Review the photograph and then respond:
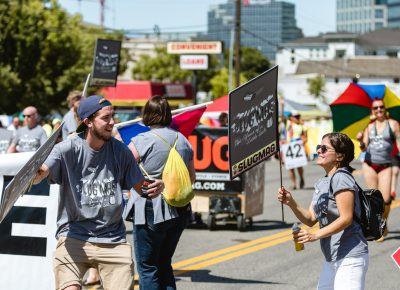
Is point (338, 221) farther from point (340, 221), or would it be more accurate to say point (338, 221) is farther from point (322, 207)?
point (322, 207)

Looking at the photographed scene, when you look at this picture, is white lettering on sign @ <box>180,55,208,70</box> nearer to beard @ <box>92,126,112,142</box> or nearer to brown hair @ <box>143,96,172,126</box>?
brown hair @ <box>143,96,172,126</box>

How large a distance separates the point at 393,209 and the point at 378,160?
4.06 meters

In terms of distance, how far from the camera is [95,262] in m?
5.75

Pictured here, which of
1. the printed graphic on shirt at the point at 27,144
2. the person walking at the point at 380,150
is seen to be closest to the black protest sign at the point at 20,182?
the person walking at the point at 380,150

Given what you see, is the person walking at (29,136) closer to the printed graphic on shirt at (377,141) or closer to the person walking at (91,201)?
the printed graphic on shirt at (377,141)

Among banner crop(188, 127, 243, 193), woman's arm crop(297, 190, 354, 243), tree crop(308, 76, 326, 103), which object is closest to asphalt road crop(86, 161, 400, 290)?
banner crop(188, 127, 243, 193)

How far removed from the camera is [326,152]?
593 cm

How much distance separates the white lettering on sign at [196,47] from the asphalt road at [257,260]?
155ft

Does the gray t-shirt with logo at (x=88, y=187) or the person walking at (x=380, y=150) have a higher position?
the gray t-shirt with logo at (x=88, y=187)

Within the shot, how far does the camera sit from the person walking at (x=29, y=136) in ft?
42.0

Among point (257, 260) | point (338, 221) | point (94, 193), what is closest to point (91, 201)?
point (94, 193)

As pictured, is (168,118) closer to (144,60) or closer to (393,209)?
(393,209)

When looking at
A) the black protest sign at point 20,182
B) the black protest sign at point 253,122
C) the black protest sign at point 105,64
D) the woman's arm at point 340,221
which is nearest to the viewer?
the black protest sign at point 20,182

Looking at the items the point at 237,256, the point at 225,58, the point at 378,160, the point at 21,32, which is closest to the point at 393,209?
the point at 378,160
